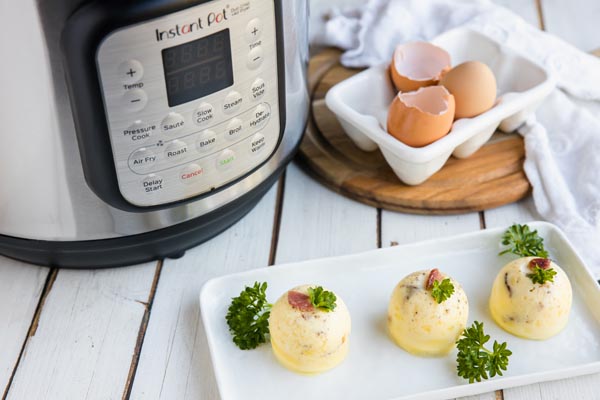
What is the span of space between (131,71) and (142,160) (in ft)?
0.32

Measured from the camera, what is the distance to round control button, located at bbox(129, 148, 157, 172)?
0.72m

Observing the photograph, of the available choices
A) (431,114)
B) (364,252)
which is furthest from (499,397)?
(431,114)

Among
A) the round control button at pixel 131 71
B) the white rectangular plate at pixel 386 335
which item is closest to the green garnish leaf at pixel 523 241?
the white rectangular plate at pixel 386 335

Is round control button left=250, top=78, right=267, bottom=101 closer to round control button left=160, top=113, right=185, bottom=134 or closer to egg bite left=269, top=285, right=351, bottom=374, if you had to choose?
round control button left=160, top=113, right=185, bottom=134

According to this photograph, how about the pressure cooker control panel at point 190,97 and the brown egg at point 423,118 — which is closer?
the pressure cooker control panel at point 190,97

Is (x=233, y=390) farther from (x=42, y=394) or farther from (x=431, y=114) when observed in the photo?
(x=431, y=114)

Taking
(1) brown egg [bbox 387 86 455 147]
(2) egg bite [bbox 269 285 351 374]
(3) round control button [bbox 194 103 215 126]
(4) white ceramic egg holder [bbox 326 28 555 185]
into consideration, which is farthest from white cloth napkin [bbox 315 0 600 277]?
(3) round control button [bbox 194 103 215 126]

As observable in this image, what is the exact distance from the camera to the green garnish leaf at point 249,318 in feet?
2.50

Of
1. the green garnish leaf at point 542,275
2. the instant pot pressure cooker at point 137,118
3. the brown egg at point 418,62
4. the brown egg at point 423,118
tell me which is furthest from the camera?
the brown egg at point 418,62

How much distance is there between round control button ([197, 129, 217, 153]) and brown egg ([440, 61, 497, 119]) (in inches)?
13.4

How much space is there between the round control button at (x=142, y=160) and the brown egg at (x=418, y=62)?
39 cm

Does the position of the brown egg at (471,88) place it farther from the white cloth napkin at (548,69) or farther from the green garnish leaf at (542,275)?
the green garnish leaf at (542,275)

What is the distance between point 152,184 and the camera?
75cm

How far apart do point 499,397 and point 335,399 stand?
0.15 meters
